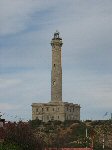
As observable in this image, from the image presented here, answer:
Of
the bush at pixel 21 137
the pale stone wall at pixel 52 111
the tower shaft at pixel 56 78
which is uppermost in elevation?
the tower shaft at pixel 56 78

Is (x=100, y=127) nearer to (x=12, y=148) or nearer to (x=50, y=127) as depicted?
(x=50, y=127)

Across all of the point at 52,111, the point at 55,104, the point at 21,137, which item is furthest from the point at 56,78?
the point at 21,137

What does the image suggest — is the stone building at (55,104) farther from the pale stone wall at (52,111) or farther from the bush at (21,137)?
the bush at (21,137)

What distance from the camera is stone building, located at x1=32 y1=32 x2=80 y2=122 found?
115 metres

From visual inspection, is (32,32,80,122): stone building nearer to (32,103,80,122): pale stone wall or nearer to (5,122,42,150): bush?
(32,103,80,122): pale stone wall

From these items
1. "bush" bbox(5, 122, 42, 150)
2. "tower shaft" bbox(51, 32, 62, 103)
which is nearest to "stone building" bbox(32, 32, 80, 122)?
"tower shaft" bbox(51, 32, 62, 103)

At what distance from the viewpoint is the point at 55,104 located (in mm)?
114500

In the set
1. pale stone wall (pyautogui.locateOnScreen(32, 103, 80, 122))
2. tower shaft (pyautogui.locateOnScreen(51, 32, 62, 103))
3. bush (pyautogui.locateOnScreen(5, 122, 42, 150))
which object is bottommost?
bush (pyautogui.locateOnScreen(5, 122, 42, 150))

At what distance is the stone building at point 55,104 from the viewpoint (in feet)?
377

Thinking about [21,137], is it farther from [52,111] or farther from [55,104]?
[52,111]

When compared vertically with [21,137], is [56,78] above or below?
above

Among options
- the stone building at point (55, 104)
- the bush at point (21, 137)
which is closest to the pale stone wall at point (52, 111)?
the stone building at point (55, 104)

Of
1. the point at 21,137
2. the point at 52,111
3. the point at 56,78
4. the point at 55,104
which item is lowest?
the point at 21,137

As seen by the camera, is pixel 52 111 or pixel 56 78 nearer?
pixel 56 78
